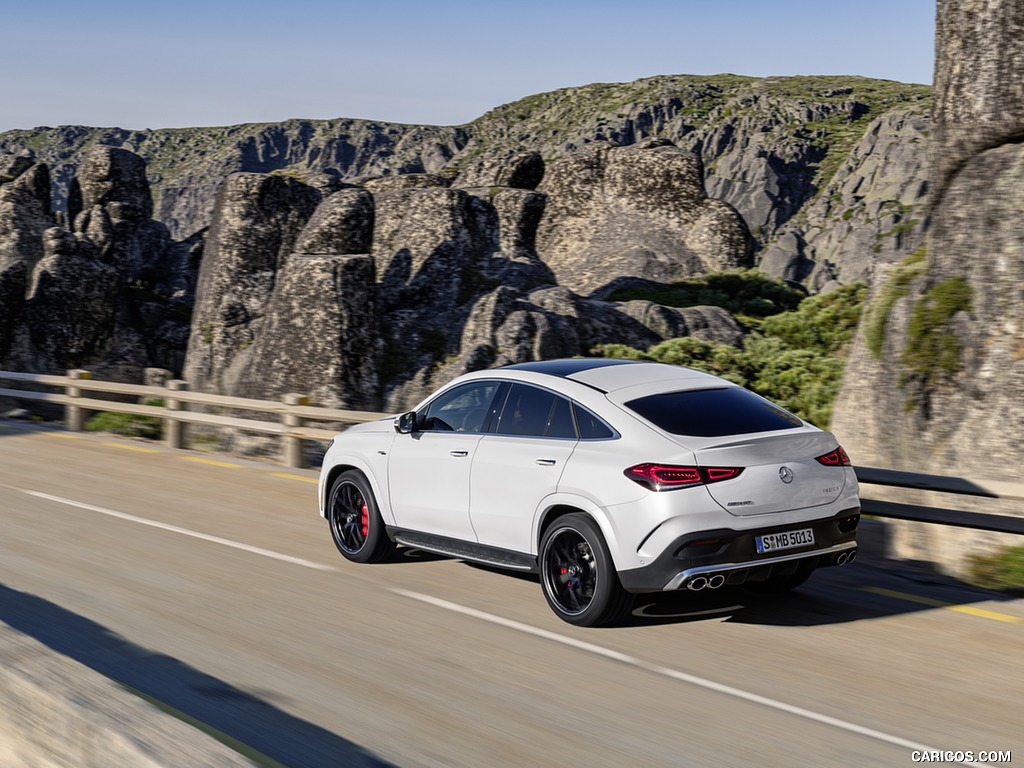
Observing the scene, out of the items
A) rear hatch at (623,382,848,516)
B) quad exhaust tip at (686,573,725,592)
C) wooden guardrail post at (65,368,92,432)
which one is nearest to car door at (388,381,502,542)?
rear hatch at (623,382,848,516)

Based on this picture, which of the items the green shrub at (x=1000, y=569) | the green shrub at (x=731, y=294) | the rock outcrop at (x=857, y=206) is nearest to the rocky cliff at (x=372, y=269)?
the green shrub at (x=731, y=294)

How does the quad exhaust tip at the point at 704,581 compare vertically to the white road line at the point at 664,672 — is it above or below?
above

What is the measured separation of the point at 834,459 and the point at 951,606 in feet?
5.30

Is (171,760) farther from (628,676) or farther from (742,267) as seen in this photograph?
(742,267)

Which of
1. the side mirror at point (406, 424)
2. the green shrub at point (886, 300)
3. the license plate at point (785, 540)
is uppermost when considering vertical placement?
the green shrub at point (886, 300)

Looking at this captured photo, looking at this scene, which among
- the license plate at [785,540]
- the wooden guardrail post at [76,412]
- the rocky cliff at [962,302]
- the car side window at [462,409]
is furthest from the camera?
the wooden guardrail post at [76,412]

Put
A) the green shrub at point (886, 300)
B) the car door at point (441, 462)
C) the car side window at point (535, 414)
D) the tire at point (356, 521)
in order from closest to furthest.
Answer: the car side window at point (535, 414), the car door at point (441, 462), the tire at point (356, 521), the green shrub at point (886, 300)

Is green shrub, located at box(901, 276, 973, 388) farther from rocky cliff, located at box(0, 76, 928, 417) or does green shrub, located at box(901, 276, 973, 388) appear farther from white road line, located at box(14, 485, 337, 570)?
white road line, located at box(14, 485, 337, 570)

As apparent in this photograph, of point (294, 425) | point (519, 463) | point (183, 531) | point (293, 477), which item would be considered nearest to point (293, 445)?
point (294, 425)

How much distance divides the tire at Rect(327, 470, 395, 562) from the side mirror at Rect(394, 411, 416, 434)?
0.60 m

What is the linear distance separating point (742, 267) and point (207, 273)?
18.1 meters

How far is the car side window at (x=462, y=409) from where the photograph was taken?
825 centimetres

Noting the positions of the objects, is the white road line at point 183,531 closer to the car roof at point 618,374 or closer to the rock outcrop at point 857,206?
the car roof at point 618,374

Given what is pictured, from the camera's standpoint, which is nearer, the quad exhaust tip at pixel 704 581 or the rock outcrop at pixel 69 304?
the quad exhaust tip at pixel 704 581
